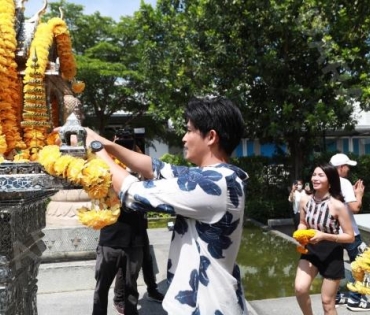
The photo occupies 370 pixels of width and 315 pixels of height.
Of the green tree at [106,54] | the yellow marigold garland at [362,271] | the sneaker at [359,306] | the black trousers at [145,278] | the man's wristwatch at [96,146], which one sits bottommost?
the sneaker at [359,306]

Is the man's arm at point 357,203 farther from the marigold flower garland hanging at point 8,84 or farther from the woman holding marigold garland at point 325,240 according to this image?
the marigold flower garland hanging at point 8,84

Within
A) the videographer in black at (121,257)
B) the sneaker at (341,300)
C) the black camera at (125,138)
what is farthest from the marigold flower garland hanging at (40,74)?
the sneaker at (341,300)

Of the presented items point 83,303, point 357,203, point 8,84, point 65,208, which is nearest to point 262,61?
point 357,203

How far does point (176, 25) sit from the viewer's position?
35.8 ft

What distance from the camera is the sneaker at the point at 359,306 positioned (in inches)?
187

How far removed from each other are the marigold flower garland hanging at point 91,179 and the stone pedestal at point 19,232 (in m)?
0.11

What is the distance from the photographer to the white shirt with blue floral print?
1755 millimetres

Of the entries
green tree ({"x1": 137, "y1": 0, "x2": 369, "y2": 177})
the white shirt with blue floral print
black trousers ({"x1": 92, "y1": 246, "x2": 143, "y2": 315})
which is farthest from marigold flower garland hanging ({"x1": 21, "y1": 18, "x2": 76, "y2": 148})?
green tree ({"x1": 137, "y1": 0, "x2": 369, "y2": 177})

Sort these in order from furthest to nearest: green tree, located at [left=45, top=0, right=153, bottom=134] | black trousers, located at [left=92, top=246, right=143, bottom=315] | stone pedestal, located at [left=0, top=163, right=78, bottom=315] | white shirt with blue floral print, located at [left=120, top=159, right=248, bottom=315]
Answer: green tree, located at [left=45, top=0, right=153, bottom=134] < black trousers, located at [left=92, top=246, right=143, bottom=315] < stone pedestal, located at [left=0, top=163, right=78, bottom=315] < white shirt with blue floral print, located at [left=120, top=159, right=248, bottom=315]

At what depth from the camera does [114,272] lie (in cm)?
418

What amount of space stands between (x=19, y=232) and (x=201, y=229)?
1.17m

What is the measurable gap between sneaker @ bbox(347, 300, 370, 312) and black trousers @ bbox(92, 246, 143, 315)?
7.44ft

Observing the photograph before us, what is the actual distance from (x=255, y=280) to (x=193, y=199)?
501 centimetres

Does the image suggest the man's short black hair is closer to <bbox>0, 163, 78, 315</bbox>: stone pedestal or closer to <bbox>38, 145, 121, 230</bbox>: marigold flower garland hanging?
<bbox>38, 145, 121, 230</bbox>: marigold flower garland hanging
